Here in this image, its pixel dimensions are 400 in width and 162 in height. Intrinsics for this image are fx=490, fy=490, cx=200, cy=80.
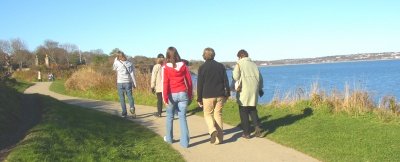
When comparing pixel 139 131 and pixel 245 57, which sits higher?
pixel 245 57

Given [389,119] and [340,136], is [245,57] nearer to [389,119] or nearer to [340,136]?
[340,136]

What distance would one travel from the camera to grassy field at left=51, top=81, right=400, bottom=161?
8.10 meters

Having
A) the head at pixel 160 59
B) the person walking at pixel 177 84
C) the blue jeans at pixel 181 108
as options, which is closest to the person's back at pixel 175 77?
the person walking at pixel 177 84

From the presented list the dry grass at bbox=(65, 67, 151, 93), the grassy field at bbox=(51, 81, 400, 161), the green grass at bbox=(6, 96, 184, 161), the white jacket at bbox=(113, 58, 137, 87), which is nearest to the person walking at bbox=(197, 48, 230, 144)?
the green grass at bbox=(6, 96, 184, 161)

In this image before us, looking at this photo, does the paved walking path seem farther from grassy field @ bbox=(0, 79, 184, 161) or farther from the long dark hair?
the long dark hair

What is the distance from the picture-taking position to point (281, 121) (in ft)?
38.9

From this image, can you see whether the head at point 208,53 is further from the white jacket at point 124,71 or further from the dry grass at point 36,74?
the dry grass at point 36,74

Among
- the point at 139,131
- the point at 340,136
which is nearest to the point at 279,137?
the point at 340,136

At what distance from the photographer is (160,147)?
8977 mm

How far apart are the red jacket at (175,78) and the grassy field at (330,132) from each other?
219cm

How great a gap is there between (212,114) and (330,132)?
2.51 meters

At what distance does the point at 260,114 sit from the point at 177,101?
498 centimetres

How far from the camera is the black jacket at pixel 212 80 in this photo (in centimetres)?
923

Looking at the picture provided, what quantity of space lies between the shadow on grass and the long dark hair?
2.64m
